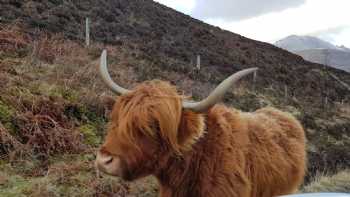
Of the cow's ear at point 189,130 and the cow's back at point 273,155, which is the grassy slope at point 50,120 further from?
the cow's ear at point 189,130

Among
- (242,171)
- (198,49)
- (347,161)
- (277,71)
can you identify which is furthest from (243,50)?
(242,171)

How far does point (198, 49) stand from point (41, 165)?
17456 mm

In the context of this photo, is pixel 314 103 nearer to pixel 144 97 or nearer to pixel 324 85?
pixel 324 85

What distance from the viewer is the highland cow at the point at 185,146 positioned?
12.5 feet

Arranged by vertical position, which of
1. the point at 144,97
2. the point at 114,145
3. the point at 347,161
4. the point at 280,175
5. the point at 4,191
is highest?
the point at 144,97

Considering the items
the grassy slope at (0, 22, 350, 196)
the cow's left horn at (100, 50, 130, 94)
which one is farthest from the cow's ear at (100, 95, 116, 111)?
the cow's left horn at (100, 50, 130, 94)

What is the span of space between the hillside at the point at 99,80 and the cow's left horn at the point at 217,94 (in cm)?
235

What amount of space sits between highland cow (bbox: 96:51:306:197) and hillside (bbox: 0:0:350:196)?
213 cm

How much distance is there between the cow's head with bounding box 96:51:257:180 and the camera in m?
3.73

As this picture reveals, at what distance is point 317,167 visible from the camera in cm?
1147

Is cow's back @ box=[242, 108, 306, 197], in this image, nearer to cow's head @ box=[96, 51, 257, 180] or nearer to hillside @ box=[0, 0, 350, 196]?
cow's head @ box=[96, 51, 257, 180]

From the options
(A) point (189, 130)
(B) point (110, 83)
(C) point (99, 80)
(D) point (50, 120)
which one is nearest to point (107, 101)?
(C) point (99, 80)

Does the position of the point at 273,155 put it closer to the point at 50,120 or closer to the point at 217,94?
the point at 217,94

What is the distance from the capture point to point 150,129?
12.6 feet
